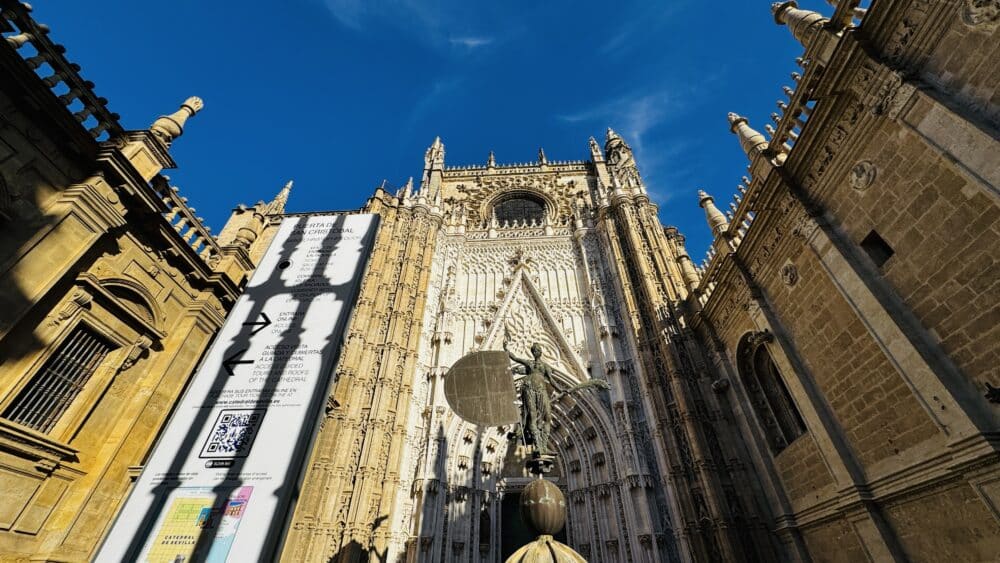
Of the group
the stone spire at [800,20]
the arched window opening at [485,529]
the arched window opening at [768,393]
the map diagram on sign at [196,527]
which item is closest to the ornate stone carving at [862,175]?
the stone spire at [800,20]

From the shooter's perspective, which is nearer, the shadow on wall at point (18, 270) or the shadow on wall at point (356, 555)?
the shadow on wall at point (18, 270)

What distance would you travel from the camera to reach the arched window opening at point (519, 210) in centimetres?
2384

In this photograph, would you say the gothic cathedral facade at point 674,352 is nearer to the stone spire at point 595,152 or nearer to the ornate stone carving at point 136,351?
the ornate stone carving at point 136,351

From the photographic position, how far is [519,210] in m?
24.5

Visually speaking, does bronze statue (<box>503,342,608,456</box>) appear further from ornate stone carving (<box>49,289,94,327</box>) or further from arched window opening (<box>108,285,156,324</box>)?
arched window opening (<box>108,285,156,324</box>)

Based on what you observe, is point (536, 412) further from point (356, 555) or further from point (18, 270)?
point (18, 270)

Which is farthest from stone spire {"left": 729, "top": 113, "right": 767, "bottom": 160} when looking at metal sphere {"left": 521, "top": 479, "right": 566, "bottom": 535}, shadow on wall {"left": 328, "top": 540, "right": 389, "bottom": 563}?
shadow on wall {"left": 328, "top": 540, "right": 389, "bottom": 563}

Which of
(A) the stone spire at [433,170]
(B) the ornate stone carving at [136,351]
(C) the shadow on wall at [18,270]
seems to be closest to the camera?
(C) the shadow on wall at [18,270]

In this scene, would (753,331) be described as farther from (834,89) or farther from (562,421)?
(562,421)

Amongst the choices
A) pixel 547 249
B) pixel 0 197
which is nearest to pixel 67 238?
pixel 0 197

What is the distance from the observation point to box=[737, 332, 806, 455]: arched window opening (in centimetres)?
984

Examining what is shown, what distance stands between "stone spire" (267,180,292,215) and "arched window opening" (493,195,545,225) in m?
11.1

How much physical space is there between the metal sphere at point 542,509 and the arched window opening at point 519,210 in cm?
1856

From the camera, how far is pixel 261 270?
8453mm
